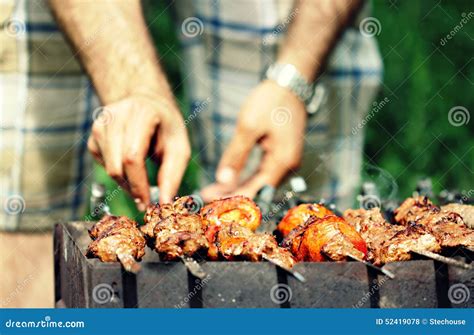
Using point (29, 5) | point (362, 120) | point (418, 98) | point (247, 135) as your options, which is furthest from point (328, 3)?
point (418, 98)

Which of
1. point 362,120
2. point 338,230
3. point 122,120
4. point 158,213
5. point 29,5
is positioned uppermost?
point 29,5

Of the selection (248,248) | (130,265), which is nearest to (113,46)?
(248,248)

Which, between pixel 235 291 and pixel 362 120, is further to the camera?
pixel 362 120

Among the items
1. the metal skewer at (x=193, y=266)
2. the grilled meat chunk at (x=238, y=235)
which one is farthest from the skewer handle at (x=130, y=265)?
the grilled meat chunk at (x=238, y=235)

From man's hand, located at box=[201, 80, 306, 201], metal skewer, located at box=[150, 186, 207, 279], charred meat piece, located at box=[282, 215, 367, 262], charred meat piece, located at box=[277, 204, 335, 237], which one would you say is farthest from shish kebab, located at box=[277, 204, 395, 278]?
man's hand, located at box=[201, 80, 306, 201]

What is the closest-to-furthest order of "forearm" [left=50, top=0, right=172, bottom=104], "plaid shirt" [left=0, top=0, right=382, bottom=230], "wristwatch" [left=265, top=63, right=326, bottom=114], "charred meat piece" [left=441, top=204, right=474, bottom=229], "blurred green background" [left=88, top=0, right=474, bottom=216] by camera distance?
"charred meat piece" [left=441, top=204, right=474, bottom=229]
"forearm" [left=50, top=0, right=172, bottom=104]
"wristwatch" [left=265, top=63, right=326, bottom=114]
"plaid shirt" [left=0, top=0, right=382, bottom=230]
"blurred green background" [left=88, top=0, right=474, bottom=216]

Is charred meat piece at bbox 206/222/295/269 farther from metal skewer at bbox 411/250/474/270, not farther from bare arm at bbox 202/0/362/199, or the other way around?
bare arm at bbox 202/0/362/199

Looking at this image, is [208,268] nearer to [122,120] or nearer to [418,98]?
[122,120]
